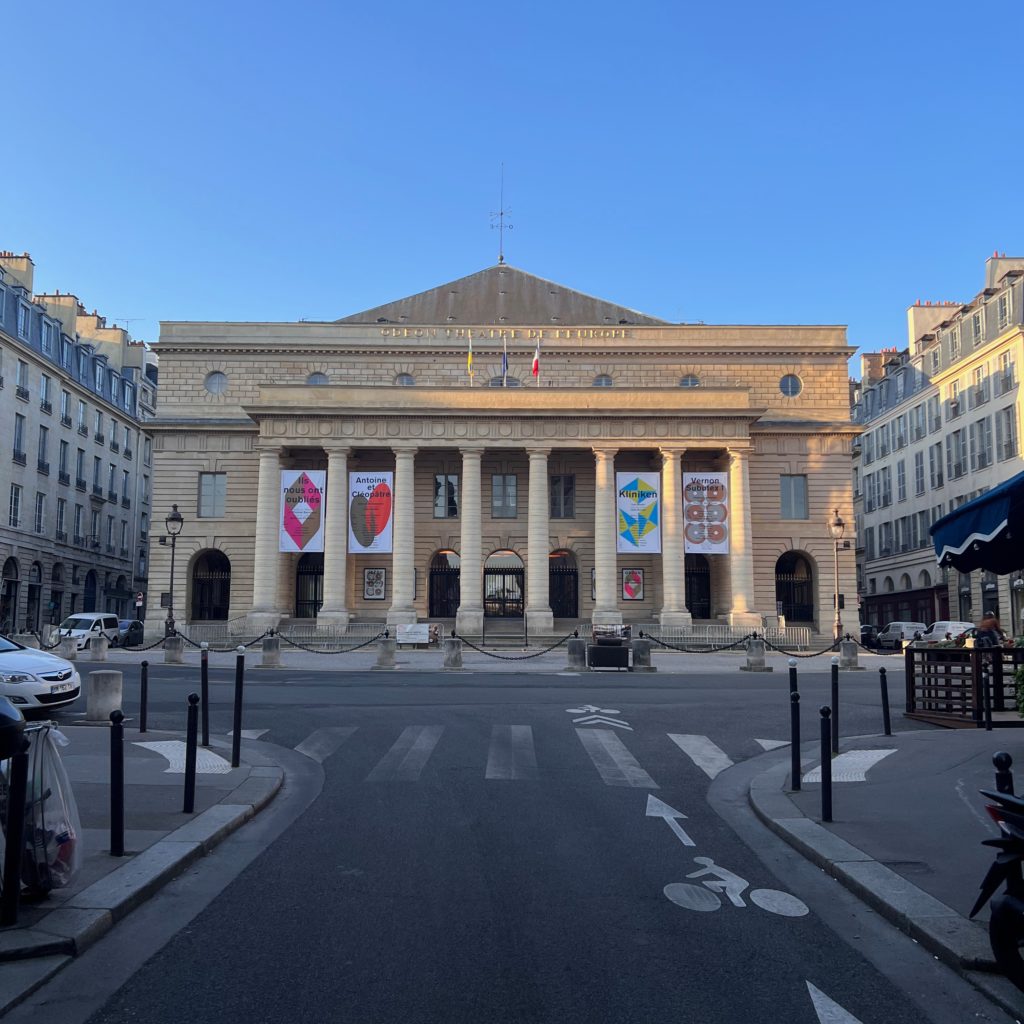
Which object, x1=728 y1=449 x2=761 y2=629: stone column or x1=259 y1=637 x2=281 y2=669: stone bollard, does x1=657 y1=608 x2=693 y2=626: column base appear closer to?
x1=728 y1=449 x2=761 y2=629: stone column

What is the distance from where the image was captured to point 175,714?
15.6 m

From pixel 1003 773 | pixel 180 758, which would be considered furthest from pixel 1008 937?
pixel 180 758

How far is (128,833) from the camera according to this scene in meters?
7.68

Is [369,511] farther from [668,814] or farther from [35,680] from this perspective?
[668,814]

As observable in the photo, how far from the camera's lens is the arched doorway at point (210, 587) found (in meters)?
50.4

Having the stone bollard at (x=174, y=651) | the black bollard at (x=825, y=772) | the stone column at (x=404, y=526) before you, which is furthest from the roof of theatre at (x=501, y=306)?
the black bollard at (x=825, y=772)

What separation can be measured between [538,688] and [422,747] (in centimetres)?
842

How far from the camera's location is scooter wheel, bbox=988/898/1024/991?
188 inches

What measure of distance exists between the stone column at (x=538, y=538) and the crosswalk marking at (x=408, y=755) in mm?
30991

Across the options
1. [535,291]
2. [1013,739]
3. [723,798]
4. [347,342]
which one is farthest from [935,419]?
[723,798]

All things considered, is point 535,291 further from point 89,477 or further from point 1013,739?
point 1013,739

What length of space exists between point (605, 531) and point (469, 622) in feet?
25.7

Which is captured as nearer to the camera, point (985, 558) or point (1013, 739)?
point (985, 558)

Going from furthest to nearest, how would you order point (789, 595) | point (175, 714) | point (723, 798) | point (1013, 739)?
point (789, 595) → point (175, 714) → point (1013, 739) → point (723, 798)
